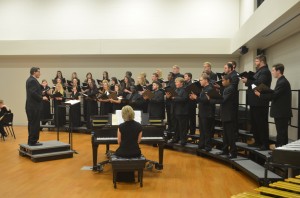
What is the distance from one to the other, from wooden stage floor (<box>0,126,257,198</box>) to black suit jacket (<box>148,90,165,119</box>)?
1.41 meters

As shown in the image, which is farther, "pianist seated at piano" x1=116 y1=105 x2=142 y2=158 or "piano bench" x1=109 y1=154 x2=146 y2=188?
"pianist seated at piano" x1=116 y1=105 x2=142 y2=158

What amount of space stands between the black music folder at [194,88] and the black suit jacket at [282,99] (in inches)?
73.8

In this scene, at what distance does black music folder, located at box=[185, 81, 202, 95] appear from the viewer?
7.29 meters

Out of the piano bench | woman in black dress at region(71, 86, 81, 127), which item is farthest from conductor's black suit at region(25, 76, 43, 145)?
woman in black dress at region(71, 86, 81, 127)

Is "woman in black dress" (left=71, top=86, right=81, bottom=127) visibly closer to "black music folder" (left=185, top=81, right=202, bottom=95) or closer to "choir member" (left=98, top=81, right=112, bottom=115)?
"choir member" (left=98, top=81, right=112, bottom=115)

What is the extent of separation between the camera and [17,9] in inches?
534

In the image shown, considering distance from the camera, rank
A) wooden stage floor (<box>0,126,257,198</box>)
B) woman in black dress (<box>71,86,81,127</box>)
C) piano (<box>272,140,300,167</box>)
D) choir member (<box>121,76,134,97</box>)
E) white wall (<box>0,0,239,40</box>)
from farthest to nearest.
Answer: white wall (<box>0,0,239,40</box>) < woman in black dress (<box>71,86,81,127</box>) < choir member (<box>121,76,134,97</box>) < wooden stage floor (<box>0,126,257,198</box>) < piano (<box>272,140,300,167</box>)

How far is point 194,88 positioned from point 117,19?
22.0 feet

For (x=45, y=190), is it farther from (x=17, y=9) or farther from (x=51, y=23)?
(x=17, y=9)

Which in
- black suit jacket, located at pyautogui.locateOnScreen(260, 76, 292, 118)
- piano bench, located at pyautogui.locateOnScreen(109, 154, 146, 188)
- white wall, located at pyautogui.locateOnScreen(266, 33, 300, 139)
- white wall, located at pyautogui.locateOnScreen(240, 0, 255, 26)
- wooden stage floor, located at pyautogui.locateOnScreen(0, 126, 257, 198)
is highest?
white wall, located at pyautogui.locateOnScreen(240, 0, 255, 26)

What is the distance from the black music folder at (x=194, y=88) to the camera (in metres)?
7.29

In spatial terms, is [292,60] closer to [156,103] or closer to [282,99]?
[282,99]

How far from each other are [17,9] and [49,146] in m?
8.27

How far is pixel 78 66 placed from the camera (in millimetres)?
13242
